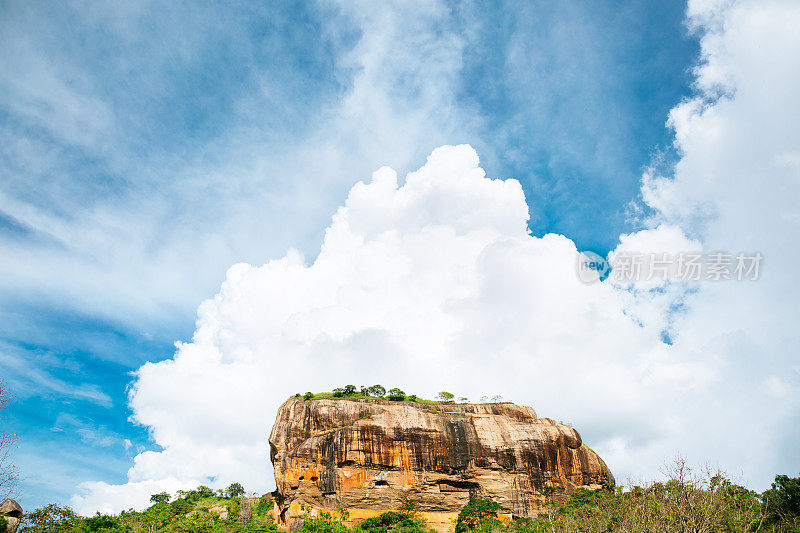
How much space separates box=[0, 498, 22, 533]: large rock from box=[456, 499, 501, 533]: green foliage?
140ft

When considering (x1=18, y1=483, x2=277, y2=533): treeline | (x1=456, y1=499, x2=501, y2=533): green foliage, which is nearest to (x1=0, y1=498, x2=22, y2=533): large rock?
(x1=18, y1=483, x2=277, y2=533): treeline

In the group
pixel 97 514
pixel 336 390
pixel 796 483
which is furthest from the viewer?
pixel 336 390

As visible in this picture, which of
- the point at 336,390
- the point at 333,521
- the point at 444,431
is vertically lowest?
the point at 333,521

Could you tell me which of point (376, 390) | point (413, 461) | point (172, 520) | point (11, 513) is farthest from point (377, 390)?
point (11, 513)

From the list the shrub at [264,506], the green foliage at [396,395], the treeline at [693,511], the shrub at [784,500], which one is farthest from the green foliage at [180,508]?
the shrub at [784,500]

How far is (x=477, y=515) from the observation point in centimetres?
5525

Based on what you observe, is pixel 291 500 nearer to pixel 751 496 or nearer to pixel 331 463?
pixel 331 463

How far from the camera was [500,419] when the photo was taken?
65.6 meters

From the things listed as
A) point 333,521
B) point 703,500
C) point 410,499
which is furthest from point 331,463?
point 703,500

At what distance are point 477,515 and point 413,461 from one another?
9.81 meters

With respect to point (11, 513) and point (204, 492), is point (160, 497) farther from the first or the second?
point (11, 513)

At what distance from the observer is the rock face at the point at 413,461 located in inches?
2232

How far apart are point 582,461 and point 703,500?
3580 centimetres

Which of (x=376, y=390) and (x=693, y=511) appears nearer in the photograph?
(x=693, y=511)
